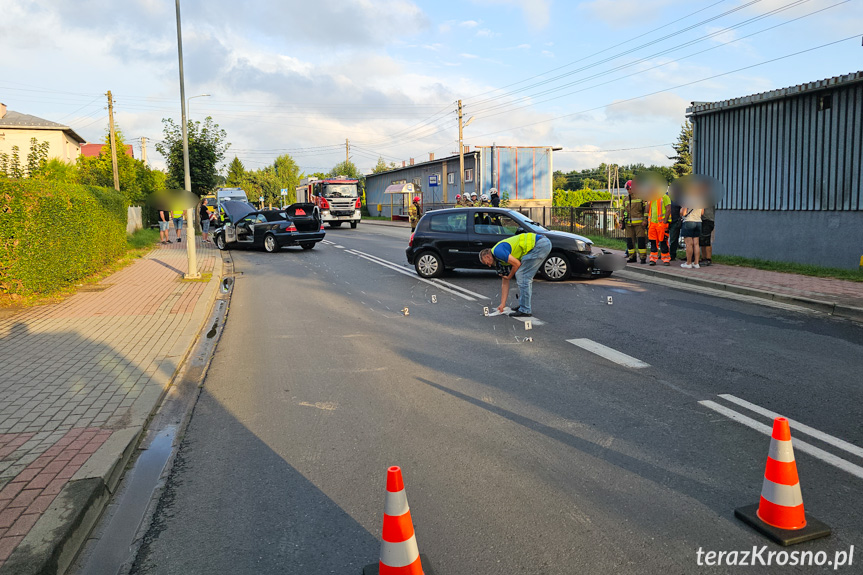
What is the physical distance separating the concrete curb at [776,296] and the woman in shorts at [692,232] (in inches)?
40.5

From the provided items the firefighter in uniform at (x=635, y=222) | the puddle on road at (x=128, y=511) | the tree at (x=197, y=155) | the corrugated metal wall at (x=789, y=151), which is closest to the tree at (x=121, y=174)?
the tree at (x=197, y=155)

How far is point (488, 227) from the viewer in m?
14.0

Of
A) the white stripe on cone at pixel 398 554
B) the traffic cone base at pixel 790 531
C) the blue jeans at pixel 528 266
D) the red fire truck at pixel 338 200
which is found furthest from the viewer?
the red fire truck at pixel 338 200

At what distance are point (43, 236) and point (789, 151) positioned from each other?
1579cm

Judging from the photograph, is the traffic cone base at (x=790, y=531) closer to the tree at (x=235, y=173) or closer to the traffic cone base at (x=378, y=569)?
the traffic cone base at (x=378, y=569)

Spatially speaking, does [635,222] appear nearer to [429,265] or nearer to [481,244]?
[481,244]

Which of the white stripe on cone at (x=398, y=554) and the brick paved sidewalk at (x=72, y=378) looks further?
the brick paved sidewalk at (x=72, y=378)

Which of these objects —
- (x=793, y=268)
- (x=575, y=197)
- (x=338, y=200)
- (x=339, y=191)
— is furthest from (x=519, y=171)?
(x=575, y=197)

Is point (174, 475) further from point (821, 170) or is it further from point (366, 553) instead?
point (821, 170)

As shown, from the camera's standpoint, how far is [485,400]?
18.7 ft

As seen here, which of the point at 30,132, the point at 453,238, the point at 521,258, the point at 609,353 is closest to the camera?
the point at 609,353

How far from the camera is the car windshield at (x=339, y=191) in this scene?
39500 millimetres

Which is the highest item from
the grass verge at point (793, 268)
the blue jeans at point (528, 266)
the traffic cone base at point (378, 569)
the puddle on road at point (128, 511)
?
the blue jeans at point (528, 266)

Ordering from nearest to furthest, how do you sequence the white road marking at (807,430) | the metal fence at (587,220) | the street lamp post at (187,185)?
the white road marking at (807,430)
the street lamp post at (187,185)
the metal fence at (587,220)
